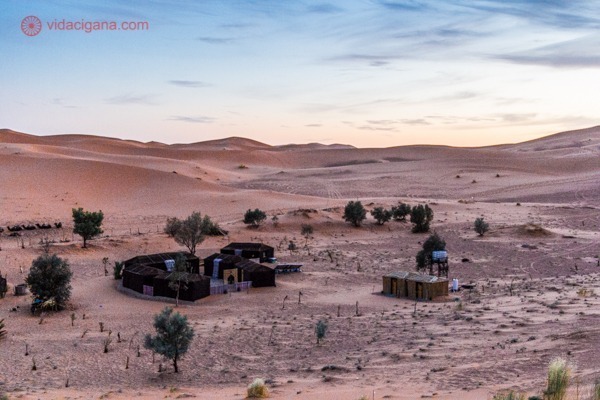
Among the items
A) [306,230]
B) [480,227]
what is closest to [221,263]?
[306,230]

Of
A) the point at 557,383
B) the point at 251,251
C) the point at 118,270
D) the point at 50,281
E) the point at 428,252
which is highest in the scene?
the point at 428,252

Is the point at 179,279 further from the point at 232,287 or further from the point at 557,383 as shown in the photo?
the point at 557,383

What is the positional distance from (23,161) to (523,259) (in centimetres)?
5448

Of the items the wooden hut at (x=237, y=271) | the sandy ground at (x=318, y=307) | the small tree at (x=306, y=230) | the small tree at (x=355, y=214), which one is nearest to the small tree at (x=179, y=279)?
the sandy ground at (x=318, y=307)

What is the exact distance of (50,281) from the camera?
24.4 m

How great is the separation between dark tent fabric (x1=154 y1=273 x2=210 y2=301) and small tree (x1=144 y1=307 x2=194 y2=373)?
26.3 feet

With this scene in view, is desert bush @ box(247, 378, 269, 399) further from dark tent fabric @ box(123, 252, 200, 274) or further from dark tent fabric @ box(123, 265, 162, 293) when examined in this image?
dark tent fabric @ box(123, 252, 200, 274)

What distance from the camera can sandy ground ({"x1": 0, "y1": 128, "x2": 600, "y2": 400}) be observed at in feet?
51.2

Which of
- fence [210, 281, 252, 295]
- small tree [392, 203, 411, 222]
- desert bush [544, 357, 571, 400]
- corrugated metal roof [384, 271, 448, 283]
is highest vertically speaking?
small tree [392, 203, 411, 222]

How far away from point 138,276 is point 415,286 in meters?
11.1

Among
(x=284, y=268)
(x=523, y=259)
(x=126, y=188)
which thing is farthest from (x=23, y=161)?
(x=523, y=259)

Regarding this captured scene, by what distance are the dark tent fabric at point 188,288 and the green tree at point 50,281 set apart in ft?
11.2

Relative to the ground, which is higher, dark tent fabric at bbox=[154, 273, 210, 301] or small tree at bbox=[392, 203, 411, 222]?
small tree at bbox=[392, 203, 411, 222]

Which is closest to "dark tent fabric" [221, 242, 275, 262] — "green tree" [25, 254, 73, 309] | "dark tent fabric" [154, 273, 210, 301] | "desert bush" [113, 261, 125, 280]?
"desert bush" [113, 261, 125, 280]
